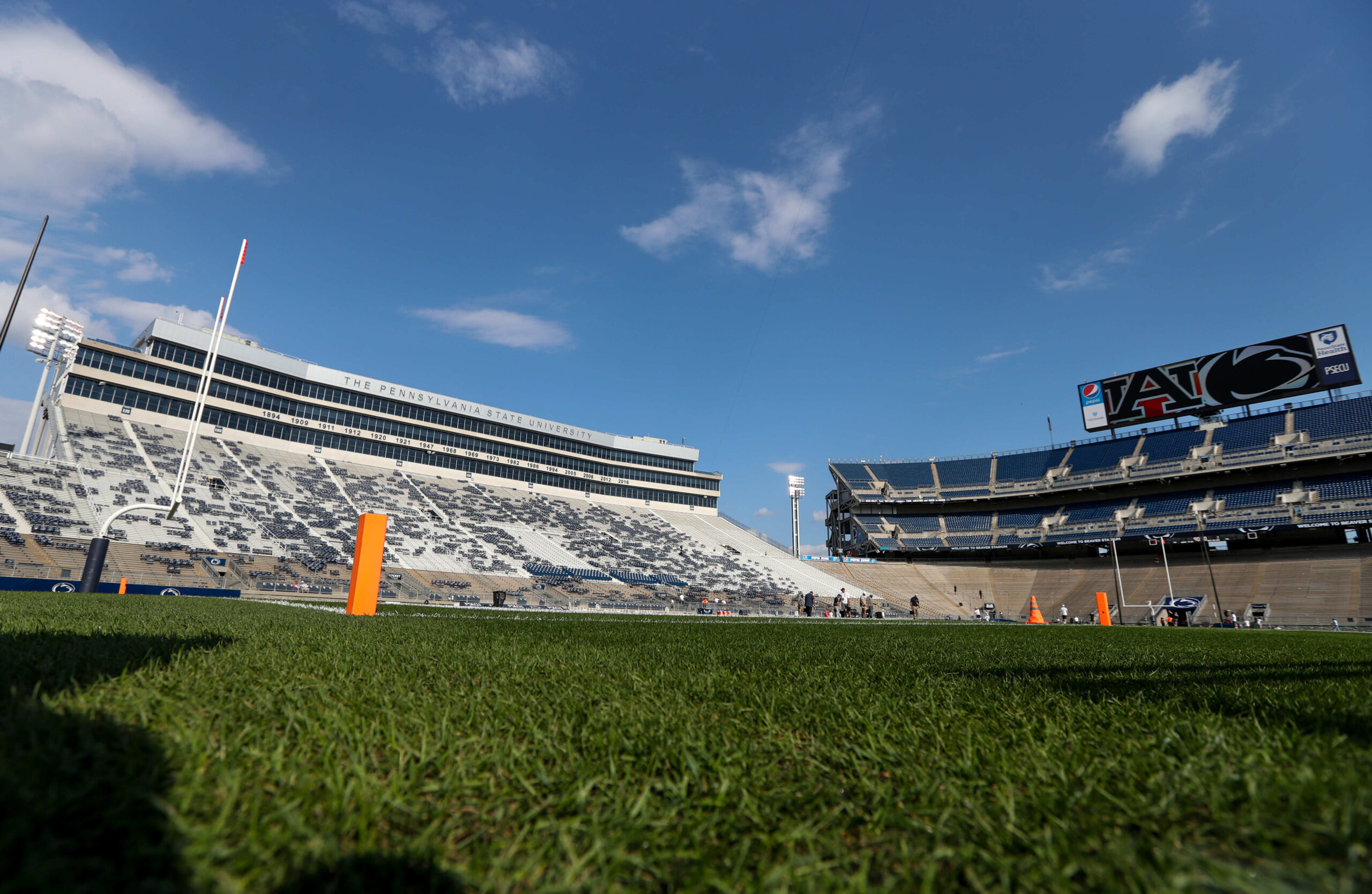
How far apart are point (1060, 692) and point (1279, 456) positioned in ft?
198

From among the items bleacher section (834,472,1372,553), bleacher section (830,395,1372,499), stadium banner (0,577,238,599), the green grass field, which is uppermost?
bleacher section (830,395,1372,499)

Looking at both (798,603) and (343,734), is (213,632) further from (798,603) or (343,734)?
(798,603)

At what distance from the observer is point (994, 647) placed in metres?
7.76

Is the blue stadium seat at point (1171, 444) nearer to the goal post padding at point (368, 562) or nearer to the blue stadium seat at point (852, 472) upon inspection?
the blue stadium seat at point (852, 472)

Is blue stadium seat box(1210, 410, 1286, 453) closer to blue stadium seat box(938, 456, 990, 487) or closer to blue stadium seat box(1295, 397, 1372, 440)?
blue stadium seat box(1295, 397, 1372, 440)

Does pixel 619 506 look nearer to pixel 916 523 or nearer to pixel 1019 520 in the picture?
pixel 916 523

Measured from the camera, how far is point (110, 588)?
22203 mm

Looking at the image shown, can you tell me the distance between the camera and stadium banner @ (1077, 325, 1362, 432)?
43.7 metres

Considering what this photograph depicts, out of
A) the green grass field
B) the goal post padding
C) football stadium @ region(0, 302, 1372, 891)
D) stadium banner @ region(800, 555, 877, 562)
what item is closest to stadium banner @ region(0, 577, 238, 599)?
football stadium @ region(0, 302, 1372, 891)

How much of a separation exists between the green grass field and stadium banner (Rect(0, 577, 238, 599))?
20.0m

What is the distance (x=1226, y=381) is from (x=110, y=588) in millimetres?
69530

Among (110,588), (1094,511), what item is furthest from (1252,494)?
(110,588)

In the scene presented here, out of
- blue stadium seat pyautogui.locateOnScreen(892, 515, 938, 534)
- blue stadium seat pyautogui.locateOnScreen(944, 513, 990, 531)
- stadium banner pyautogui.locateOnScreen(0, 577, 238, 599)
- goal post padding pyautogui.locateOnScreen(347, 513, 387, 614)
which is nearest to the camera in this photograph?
goal post padding pyautogui.locateOnScreen(347, 513, 387, 614)

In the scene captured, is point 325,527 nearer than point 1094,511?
Yes
